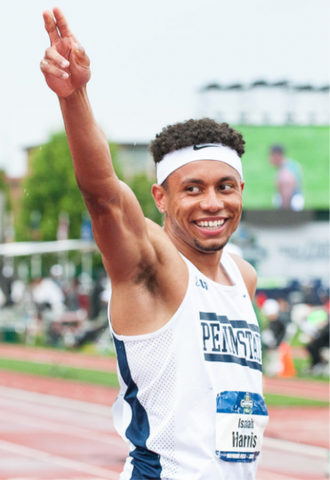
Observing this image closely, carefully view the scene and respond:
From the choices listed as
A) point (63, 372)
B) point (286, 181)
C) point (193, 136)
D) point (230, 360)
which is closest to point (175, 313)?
point (230, 360)

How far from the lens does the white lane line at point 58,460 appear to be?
27.7ft

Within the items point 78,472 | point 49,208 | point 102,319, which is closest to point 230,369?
point 78,472

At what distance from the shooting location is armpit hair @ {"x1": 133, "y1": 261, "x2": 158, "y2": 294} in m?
2.50

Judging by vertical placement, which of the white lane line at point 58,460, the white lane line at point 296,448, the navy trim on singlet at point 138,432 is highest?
the navy trim on singlet at point 138,432

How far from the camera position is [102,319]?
20.7 m

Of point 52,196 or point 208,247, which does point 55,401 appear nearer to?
point 208,247

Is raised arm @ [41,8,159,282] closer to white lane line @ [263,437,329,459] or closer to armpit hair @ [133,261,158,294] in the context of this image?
armpit hair @ [133,261,158,294]

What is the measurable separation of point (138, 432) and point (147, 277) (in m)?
0.49

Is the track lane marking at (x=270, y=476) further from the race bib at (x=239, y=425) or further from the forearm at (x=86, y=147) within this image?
the forearm at (x=86, y=147)

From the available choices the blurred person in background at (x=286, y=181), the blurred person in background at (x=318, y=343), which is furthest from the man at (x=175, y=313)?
the blurred person in background at (x=286, y=181)

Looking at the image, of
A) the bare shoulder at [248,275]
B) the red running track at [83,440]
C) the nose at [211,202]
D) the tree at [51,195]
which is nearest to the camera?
the nose at [211,202]

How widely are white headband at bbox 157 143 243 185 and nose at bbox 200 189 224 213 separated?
0.41 ft

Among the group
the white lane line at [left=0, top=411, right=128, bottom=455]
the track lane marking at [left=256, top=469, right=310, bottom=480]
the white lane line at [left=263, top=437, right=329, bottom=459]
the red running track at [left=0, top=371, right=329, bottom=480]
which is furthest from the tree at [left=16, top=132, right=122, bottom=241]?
the track lane marking at [left=256, top=469, right=310, bottom=480]

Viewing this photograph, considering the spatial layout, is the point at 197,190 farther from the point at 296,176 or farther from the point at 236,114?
the point at 236,114
